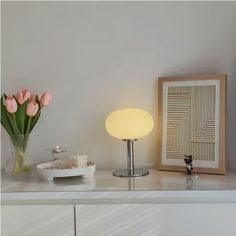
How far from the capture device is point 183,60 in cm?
150

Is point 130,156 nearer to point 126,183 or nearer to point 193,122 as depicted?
point 126,183

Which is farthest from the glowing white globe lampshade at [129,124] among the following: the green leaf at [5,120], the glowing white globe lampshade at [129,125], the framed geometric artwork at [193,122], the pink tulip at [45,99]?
the green leaf at [5,120]

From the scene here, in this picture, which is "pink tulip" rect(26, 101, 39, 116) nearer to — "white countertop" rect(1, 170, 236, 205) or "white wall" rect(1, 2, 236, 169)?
"white wall" rect(1, 2, 236, 169)

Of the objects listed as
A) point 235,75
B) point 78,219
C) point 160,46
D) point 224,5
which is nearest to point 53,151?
point 78,219

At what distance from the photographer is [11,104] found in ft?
4.40

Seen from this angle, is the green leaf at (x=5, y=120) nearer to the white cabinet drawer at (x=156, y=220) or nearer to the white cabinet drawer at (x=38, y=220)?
the white cabinet drawer at (x=38, y=220)

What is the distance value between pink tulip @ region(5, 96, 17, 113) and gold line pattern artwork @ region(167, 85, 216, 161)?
59 centimetres

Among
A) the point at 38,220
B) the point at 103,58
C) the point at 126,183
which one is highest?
the point at 103,58

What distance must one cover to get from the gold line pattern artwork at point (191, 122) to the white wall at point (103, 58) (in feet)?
0.30

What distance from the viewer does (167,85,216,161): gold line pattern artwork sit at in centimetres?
139

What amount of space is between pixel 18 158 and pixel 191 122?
0.69 m

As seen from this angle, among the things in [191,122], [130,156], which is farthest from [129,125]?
[191,122]

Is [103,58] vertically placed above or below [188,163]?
above

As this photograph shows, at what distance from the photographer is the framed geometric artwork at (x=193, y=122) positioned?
138 centimetres
